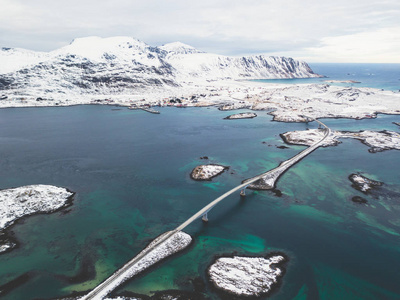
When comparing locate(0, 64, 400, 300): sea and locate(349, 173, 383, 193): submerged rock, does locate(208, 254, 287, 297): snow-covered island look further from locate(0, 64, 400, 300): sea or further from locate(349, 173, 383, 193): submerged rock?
locate(349, 173, 383, 193): submerged rock

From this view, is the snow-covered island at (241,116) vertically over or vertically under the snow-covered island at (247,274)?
over

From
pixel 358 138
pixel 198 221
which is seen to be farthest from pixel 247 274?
pixel 358 138

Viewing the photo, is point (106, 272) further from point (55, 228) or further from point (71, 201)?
point (71, 201)

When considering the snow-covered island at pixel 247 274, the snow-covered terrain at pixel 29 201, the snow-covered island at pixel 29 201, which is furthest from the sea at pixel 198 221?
the snow-covered terrain at pixel 29 201

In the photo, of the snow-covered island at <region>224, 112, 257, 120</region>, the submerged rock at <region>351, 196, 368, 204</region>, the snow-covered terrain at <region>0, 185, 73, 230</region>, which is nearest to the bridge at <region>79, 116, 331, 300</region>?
the submerged rock at <region>351, 196, 368, 204</region>

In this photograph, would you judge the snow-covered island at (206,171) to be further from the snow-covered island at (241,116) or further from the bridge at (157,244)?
Result: the snow-covered island at (241,116)

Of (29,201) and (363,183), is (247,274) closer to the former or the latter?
(363,183)

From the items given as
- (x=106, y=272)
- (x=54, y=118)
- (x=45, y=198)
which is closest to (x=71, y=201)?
(x=45, y=198)
